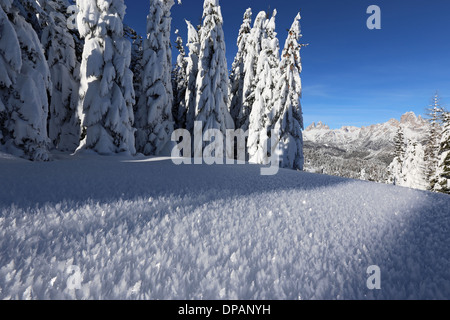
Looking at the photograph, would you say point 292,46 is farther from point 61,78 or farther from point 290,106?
point 61,78

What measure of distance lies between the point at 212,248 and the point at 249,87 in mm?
21267

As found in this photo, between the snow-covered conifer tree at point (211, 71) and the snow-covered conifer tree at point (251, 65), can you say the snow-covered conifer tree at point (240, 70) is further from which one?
the snow-covered conifer tree at point (211, 71)

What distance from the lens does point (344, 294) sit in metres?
1.03

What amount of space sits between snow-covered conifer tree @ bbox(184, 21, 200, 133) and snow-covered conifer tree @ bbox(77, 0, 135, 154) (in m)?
9.08

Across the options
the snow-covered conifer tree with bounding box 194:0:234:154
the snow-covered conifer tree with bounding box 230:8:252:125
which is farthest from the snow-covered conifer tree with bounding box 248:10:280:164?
the snow-covered conifer tree with bounding box 230:8:252:125

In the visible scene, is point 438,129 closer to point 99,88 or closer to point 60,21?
point 99,88

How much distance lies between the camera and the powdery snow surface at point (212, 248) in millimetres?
1014

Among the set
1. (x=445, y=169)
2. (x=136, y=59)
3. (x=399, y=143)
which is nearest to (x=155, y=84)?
(x=136, y=59)

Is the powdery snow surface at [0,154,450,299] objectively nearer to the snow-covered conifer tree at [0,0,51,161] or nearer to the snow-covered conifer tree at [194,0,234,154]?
the snow-covered conifer tree at [0,0,51,161]

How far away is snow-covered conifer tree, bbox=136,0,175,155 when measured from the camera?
16.6 meters

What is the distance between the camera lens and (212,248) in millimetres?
1371

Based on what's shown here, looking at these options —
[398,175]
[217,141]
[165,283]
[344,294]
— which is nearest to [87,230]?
[165,283]

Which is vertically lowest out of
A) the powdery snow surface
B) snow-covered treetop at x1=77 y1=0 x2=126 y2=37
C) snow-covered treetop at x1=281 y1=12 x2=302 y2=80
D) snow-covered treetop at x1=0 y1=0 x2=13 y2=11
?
the powdery snow surface

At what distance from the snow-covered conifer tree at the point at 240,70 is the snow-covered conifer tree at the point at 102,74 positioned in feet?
43.8
